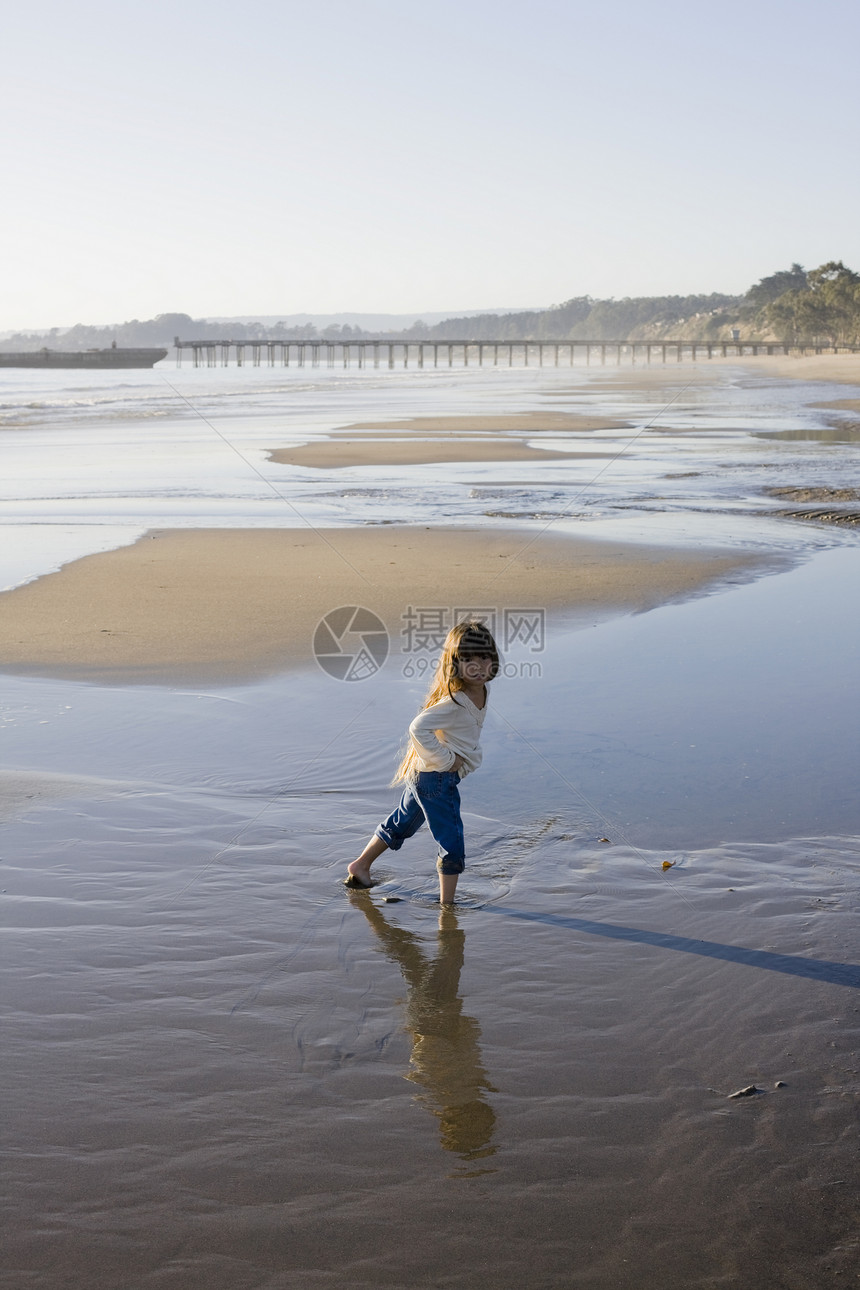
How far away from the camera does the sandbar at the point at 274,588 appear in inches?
324

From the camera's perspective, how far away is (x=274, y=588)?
10.6 metres

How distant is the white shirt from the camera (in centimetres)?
443

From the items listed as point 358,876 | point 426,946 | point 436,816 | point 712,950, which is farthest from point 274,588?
point 712,950

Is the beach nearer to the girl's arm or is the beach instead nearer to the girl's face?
the girl's arm

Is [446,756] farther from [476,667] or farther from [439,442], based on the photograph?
[439,442]

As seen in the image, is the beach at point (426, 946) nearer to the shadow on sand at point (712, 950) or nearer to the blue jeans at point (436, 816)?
the shadow on sand at point (712, 950)

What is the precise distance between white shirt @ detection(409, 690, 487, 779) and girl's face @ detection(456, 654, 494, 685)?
0.09m

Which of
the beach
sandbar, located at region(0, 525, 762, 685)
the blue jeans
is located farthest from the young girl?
sandbar, located at region(0, 525, 762, 685)

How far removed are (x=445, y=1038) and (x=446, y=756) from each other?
1.20 meters

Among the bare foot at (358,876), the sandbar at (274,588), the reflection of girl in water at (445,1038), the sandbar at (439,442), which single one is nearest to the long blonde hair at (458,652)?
the bare foot at (358,876)

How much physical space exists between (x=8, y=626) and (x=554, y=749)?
4.75m

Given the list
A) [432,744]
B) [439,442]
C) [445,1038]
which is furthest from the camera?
[439,442]

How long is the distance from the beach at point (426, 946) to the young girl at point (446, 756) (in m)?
0.18

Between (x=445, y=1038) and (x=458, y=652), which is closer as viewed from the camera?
(x=445, y=1038)
